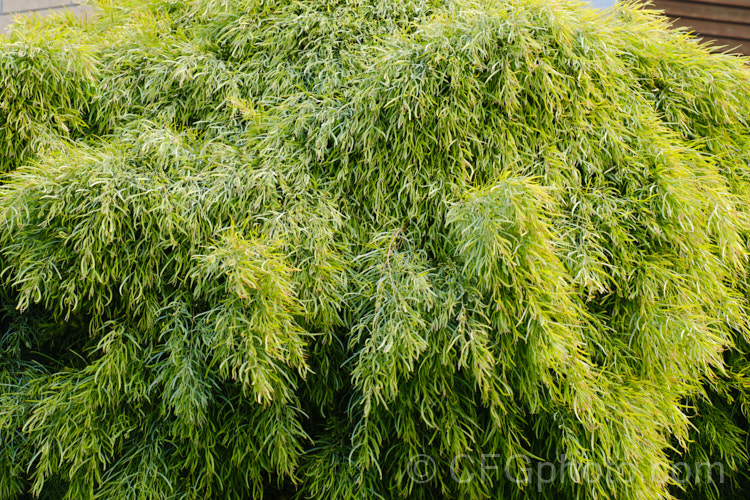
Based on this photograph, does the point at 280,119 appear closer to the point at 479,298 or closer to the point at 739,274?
the point at 479,298

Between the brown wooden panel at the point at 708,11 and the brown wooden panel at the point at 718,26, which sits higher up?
the brown wooden panel at the point at 708,11

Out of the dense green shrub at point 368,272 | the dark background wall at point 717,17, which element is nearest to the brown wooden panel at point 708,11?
the dark background wall at point 717,17

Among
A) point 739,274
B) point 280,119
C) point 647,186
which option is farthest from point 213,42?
point 739,274

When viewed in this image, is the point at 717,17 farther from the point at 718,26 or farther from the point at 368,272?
the point at 368,272

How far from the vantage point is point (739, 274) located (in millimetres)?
1742

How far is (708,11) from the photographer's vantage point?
107 inches

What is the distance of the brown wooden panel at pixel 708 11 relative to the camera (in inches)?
106

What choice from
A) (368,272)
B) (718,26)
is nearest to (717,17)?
(718,26)

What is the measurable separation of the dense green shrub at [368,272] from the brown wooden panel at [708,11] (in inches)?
53.3

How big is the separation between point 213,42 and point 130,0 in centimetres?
42

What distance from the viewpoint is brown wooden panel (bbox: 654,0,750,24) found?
2.70 m

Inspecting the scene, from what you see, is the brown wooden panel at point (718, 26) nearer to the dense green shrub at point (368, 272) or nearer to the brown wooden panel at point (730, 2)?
the brown wooden panel at point (730, 2)

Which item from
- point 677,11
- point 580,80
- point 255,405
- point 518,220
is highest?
point 580,80

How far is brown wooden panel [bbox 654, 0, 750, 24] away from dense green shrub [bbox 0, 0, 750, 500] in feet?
4.44
